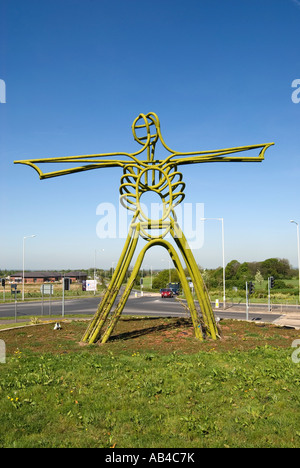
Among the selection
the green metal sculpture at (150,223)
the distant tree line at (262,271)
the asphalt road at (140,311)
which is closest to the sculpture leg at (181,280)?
the green metal sculpture at (150,223)

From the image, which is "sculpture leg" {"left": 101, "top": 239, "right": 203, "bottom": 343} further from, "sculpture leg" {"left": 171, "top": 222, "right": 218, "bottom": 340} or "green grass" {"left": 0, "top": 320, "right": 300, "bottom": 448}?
"green grass" {"left": 0, "top": 320, "right": 300, "bottom": 448}

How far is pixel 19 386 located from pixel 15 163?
25.3ft

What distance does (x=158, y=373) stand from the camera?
8.32 m

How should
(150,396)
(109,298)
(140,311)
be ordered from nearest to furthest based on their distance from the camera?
(150,396)
(109,298)
(140,311)

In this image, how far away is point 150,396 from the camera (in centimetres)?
709

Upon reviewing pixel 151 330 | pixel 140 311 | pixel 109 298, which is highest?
pixel 109 298

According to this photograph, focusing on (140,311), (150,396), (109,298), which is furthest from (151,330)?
(140,311)

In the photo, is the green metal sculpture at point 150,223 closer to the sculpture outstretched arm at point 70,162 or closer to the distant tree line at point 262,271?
the sculpture outstretched arm at point 70,162

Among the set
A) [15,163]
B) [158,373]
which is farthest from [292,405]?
[15,163]

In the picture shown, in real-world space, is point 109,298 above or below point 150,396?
above

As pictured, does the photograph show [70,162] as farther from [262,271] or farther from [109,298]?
[262,271]

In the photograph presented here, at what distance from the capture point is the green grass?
547 centimetres

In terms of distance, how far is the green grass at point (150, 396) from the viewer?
5466mm
